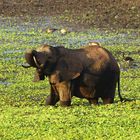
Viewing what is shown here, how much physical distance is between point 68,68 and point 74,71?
0.11m

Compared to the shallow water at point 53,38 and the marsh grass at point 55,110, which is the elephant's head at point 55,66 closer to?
the marsh grass at point 55,110

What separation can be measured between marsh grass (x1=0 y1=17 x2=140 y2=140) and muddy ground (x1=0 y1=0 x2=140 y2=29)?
583cm

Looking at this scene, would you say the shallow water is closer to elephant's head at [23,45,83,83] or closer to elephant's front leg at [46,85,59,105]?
elephant's front leg at [46,85,59,105]

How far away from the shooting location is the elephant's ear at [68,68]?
10961 millimetres

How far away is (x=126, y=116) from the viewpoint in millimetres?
9359

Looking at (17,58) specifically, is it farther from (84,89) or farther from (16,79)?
(84,89)

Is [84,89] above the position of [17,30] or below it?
above

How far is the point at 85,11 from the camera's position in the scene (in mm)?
31094

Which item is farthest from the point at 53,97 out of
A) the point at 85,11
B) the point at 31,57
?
the point at 85,11

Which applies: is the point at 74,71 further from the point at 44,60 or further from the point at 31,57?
the point at 31,57

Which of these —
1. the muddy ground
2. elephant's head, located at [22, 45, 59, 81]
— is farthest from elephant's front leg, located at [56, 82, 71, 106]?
the muddy ground

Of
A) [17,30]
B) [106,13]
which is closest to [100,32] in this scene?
[17,30]

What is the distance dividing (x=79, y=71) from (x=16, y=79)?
4.22 meters

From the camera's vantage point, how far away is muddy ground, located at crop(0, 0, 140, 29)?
27719mm
